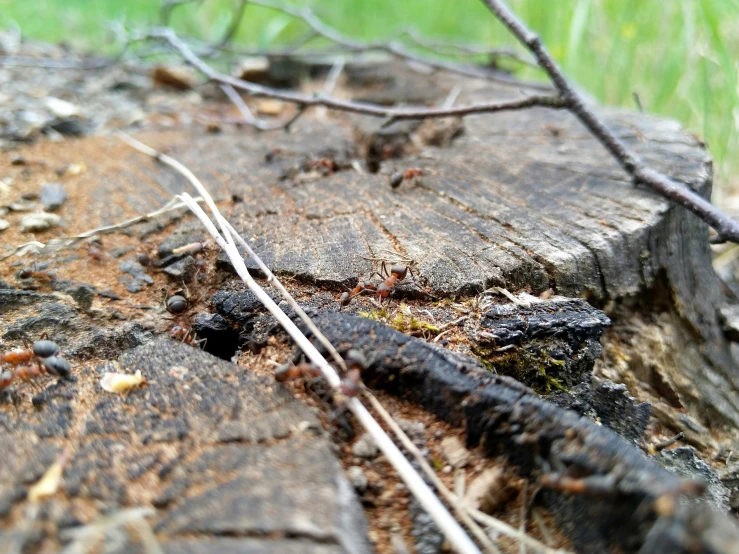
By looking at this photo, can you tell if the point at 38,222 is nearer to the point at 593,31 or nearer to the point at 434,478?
the point at 434,478

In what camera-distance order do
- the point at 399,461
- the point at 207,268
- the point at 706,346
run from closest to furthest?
the point at 399,461 → the point at 207,268 → the point at 706,346

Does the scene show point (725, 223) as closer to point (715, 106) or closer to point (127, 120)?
point (715, 106)

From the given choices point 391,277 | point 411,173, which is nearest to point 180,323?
point 391,277

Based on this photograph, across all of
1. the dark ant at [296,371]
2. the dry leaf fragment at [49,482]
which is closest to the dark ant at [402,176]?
the dark ant at [296,371]

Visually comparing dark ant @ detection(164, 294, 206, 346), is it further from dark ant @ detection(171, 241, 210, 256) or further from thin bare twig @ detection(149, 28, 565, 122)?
thin bare twig @ detection(149, 28, 565, 122)

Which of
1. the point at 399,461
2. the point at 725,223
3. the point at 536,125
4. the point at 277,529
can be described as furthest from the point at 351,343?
the point at 536,125

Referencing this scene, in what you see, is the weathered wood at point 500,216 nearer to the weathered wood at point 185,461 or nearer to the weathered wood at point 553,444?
the weathered wood at point 553,444

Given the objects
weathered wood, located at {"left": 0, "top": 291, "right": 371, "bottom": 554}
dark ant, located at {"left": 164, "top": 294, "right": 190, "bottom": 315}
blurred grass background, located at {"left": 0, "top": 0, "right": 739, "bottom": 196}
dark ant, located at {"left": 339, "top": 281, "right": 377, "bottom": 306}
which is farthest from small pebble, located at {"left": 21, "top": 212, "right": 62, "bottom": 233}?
blurred grass background, located at {"left": 0, "top": 0, "right": 739, "bottom": 196}
